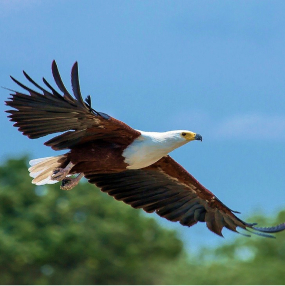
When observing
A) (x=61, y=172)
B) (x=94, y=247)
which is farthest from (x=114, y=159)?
(x=94, y=247)

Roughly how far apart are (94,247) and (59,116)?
540 inches

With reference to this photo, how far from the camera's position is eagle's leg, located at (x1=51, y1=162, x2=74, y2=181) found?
28.5ft

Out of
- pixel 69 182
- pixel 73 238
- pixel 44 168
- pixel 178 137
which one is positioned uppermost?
pixel 73 238

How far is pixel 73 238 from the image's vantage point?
21359mm

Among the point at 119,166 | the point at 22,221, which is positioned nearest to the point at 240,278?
the point at 22,221

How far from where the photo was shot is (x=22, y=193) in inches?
823

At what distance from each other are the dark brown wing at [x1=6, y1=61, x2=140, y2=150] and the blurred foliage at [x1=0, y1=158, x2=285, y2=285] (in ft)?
41.8

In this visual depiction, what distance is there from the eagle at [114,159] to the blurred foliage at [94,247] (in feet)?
35.4

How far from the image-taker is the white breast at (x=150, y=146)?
28.1 ft

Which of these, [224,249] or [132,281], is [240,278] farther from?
[132,281]

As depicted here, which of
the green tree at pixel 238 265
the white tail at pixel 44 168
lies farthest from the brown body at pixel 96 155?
the green tree at pixel 238 265

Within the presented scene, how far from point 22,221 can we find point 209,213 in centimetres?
1203

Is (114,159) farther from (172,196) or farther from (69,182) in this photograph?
(172,196)

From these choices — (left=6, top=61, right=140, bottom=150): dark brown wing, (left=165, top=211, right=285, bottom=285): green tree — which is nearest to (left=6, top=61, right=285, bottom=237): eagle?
(left=6, top=61, right=140, bottom=150): dark brown wing
